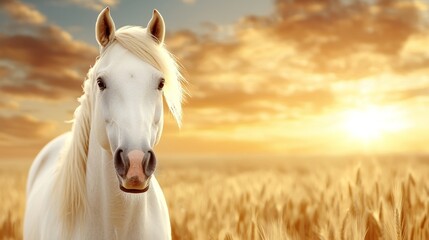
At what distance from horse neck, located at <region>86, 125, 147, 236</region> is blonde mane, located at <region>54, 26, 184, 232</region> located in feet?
0.28

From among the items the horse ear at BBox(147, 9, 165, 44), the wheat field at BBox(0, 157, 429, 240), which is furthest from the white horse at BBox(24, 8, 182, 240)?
the wheat field at BBox(0, 157, 429, 240)

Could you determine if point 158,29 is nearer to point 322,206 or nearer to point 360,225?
point 360,225

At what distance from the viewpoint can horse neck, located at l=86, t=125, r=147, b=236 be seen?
8.42ft

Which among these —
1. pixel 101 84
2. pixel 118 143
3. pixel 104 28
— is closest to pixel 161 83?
pixel 101 84

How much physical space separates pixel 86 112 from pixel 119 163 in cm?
64

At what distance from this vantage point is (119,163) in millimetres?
2197

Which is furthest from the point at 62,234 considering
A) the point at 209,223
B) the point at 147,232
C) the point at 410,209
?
the point at 410,209

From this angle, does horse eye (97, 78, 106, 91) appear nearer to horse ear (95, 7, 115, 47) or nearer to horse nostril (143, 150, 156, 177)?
horse ear (95, 7, 115, 47)

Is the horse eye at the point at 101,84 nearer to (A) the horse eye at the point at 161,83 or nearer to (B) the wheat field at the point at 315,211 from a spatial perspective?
(A) the horse eye at the point at 161,83

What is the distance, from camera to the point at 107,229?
2.60m

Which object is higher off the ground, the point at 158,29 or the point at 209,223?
the point at 158,29

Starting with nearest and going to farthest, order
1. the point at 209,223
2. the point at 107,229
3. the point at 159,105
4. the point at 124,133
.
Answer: the point at 124,133
the point at 159,105
the point at 107,229
the point at 209,223

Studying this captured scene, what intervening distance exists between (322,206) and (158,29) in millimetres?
2241

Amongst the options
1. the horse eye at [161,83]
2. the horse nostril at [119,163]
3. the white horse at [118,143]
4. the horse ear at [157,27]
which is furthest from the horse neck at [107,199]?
the horse ear at [157,27]
